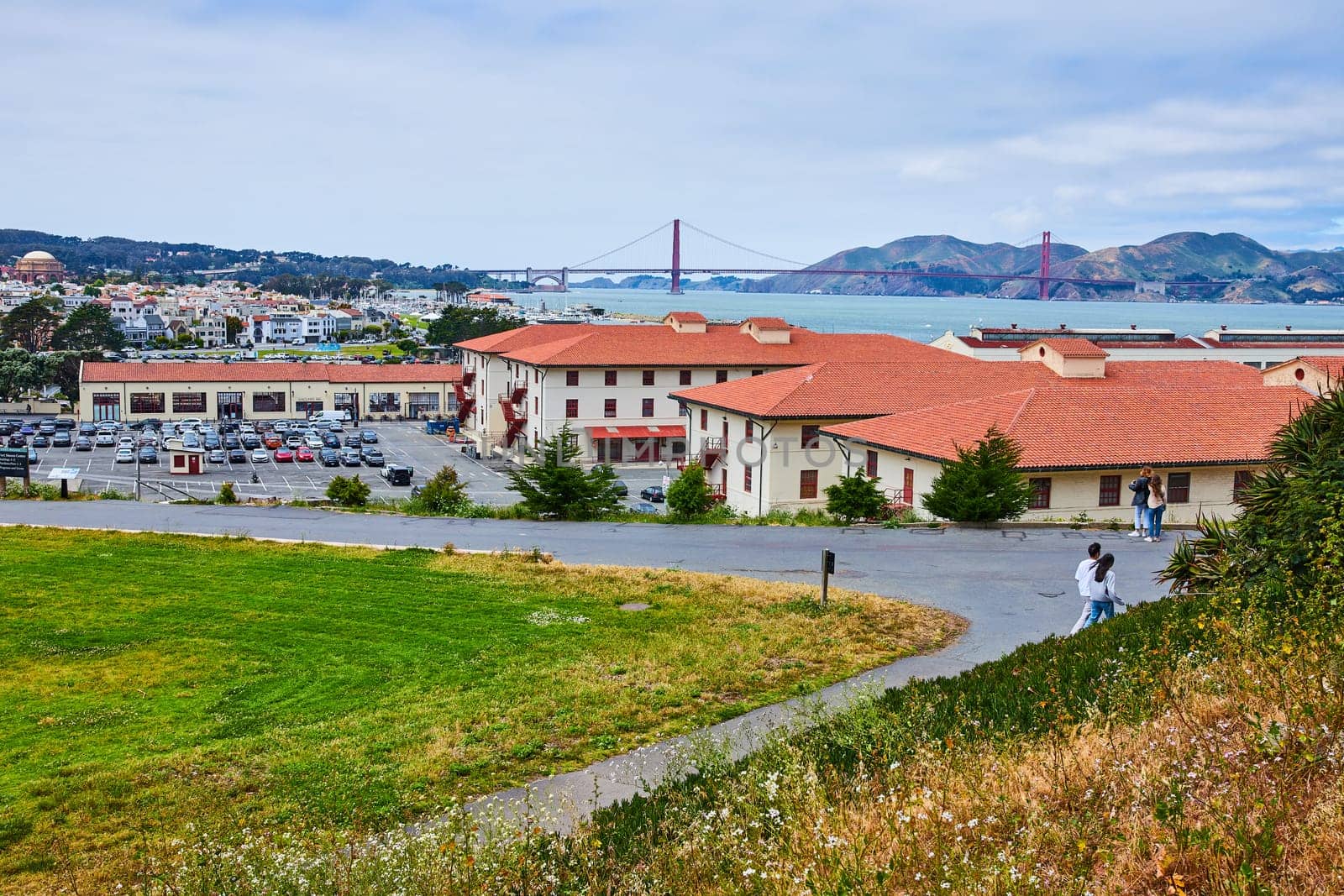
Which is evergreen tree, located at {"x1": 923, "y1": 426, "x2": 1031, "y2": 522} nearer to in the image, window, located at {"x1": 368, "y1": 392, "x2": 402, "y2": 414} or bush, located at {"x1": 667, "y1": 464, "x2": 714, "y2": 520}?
bush, located at {"x1": 667, "y1": 464, "x2": 714, "y2": 520}

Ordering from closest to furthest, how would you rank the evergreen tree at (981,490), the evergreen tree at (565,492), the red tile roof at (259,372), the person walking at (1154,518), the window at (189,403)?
the person walking at (1154,518), the evergreen tree at (981,490), the evergreen tree at (565,492), the red tile roof at (259,372), the window at (189,403)

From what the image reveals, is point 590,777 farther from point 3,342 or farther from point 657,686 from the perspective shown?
point 3,342

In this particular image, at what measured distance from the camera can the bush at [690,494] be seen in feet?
98.8

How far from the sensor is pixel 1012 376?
43.9 m

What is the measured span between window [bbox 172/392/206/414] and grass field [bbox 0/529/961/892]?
6982cm

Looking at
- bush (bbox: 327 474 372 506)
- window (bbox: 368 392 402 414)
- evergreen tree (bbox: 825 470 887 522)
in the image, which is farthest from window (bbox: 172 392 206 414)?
evergreen tree (bbox: 825 470 887 522)

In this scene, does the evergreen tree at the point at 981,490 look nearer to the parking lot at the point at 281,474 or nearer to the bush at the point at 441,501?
the bush at the point at 441,501

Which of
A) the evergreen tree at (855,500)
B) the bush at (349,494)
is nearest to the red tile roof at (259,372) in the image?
the bush at (349,494)

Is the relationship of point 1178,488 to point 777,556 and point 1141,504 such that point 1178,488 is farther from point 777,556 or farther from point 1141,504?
point 777,556

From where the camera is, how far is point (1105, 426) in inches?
1136

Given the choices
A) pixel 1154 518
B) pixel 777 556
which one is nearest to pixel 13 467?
pixel 777 556

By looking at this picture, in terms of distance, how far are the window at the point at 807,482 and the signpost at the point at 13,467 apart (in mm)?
22938

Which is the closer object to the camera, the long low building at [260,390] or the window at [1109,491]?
the window at [1109,491]

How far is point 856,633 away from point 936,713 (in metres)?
6.07
